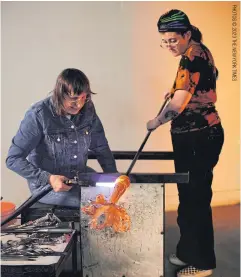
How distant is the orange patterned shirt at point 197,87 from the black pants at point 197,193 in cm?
4

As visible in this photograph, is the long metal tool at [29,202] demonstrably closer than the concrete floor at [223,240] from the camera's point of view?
Yes

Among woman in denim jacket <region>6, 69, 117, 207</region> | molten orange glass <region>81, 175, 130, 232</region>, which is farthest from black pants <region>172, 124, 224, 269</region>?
woman in denim jacket <region>6, 69, 117, 207</region>

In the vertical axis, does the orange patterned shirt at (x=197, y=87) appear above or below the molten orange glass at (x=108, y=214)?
above

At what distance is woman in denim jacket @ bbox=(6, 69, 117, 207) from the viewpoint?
5.13ft

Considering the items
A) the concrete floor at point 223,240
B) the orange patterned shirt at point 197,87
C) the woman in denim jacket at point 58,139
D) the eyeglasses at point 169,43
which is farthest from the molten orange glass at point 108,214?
the eyeglasses at point 169,43

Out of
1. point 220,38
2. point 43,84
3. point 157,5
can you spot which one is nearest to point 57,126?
point 43,84

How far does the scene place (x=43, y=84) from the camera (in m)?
1.65

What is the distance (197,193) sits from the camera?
1691 mm

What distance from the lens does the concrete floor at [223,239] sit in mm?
1730

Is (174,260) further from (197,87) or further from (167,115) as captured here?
(197,87)

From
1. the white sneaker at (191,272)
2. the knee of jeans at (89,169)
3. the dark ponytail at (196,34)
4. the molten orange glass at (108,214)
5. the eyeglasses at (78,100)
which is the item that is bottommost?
the white sneaker at (191,272)

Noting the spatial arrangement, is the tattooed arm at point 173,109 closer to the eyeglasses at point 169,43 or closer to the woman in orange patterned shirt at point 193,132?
the woman in orange patterned shirt at point 193,132

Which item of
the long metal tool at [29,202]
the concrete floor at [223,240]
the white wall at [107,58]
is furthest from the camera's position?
the concrete floor at [223,240]

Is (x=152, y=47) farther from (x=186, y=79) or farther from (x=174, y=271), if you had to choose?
(x=174, y=271)
